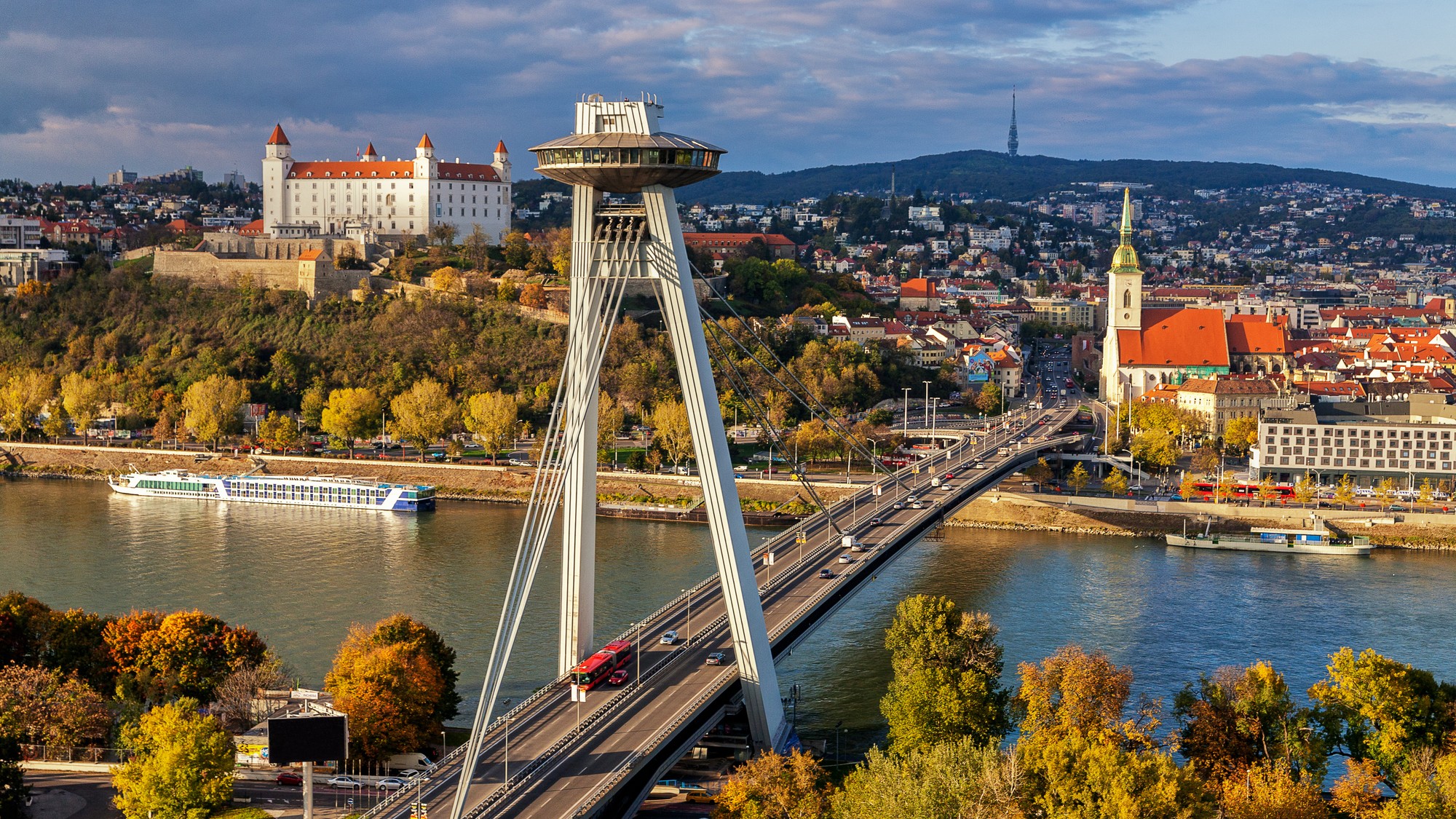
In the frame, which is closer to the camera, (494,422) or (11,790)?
(11,790)

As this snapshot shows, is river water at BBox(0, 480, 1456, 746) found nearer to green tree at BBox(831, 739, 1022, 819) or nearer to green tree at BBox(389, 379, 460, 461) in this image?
green tree at BBox(831, 739, 1022, 819)

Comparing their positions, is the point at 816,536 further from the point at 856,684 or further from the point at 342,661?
the point at 342,661

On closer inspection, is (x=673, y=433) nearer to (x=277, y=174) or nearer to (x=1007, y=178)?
(x=277, y=174)

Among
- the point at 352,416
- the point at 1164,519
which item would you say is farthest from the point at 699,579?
the point at 352,416

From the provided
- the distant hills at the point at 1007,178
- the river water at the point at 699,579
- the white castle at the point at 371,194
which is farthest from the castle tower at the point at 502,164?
the distant hills at the point at 1007,178

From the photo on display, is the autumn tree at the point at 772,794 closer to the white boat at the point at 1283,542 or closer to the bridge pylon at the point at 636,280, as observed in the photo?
the bridge pylon at the point at 636,280

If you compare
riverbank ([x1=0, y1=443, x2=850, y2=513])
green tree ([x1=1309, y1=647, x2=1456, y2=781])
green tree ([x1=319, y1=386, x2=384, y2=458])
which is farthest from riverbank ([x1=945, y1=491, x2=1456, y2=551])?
green tree ([x1=1309, y1=647, x2=1456, y2=781])
